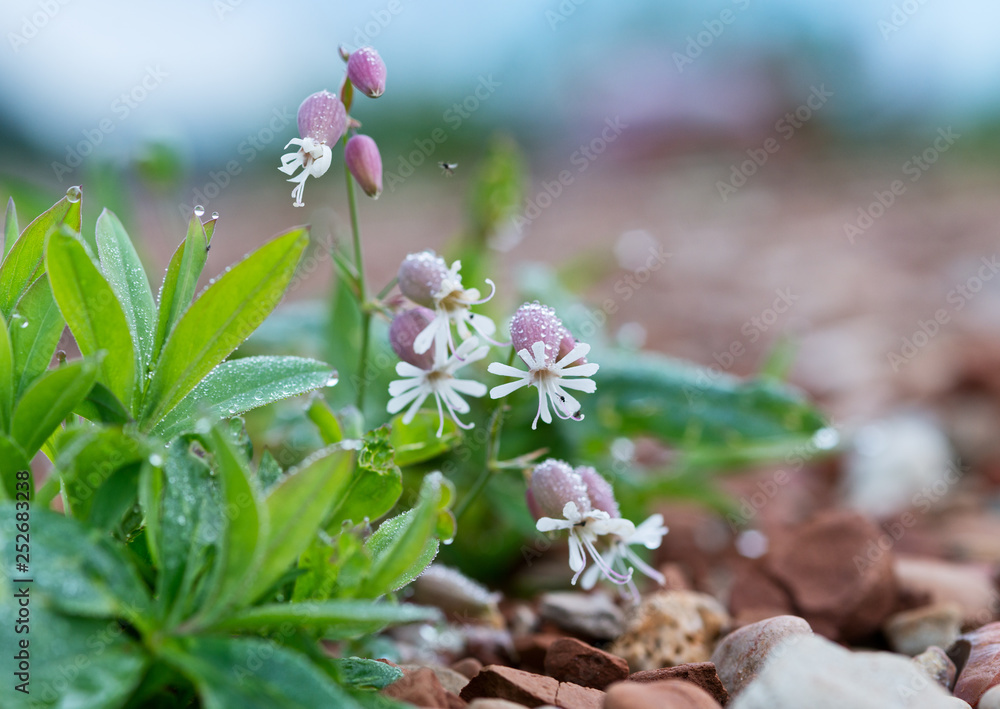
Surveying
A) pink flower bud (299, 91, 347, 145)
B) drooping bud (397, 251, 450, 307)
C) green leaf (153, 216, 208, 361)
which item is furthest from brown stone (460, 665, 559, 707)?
pink flower bud (299, 91, 347, 145)

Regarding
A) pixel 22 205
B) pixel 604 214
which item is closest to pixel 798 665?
pixel 22 205

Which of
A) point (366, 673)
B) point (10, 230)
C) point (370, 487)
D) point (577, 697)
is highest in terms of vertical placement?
point (10, 230)

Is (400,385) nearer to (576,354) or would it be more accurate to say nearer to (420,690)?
(576,354)

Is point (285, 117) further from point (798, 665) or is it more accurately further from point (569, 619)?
point (798, 665)

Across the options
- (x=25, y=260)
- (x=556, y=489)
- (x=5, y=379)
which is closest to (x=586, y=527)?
(x=556, y=489)

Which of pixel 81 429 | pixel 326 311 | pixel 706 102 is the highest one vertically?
pixel 81 429

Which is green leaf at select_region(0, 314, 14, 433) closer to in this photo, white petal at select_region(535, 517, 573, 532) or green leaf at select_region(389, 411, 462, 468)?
green leaf at select_region(389, 411, 462, 468)
